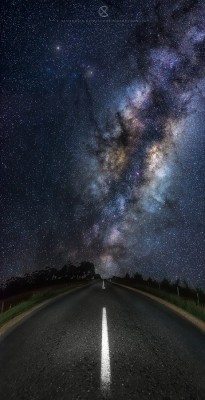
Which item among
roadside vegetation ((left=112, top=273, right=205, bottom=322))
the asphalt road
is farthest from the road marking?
roadside vegetation ((left=112, top=273, right=205, bottom=322))

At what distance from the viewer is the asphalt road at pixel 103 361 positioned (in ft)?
10.7

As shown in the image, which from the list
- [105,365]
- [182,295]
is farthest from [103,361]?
[182,295]

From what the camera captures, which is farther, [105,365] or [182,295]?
[182,295]

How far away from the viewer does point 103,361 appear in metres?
4.21

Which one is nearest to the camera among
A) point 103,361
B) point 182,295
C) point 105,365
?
point 105,365

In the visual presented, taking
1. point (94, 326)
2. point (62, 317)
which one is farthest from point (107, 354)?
point (62, 317)

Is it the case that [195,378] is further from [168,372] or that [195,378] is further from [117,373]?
[117,373]

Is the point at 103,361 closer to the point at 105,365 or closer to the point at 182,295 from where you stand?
the point at 105,365

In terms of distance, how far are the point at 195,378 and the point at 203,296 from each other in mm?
15221

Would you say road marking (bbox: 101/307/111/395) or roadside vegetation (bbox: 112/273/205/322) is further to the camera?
roadside vegetation (bbox: 112/273/205/322)

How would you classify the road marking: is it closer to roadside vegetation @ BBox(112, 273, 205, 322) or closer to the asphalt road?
the asphalt road

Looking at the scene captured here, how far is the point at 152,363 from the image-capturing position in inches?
164

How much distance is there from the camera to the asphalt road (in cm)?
325

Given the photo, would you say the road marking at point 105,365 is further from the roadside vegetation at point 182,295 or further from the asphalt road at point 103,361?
the roadside vegetation at point 182,295
